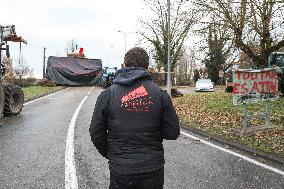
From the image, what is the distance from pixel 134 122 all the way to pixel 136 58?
1.90 feet

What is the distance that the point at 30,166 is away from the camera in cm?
778

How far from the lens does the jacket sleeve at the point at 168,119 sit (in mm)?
3588

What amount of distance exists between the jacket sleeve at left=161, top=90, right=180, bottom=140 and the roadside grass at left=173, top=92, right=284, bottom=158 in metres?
5.90

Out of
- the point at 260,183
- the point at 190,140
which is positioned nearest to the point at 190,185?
the point at 260,183

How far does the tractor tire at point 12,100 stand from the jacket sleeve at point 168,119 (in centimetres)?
1307

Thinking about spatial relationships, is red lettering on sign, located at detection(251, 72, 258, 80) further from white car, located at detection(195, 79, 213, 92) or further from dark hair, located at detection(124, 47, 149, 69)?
white car, located at detection(195, 79, 213, 92)

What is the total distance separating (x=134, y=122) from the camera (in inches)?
136

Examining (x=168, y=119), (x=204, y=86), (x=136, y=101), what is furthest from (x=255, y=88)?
(x=204, y=86)

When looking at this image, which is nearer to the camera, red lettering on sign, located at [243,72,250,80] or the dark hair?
the dark hair

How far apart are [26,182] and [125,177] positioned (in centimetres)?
384

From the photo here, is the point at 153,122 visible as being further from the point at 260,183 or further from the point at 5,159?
the point at 5,159

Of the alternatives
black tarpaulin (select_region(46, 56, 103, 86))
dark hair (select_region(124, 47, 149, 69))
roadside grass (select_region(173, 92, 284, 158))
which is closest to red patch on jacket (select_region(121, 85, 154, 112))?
dark hair (select_region(124, 47, 149, 69))

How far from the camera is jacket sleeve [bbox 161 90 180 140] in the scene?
3.59m

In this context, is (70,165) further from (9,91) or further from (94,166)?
(9,91)
